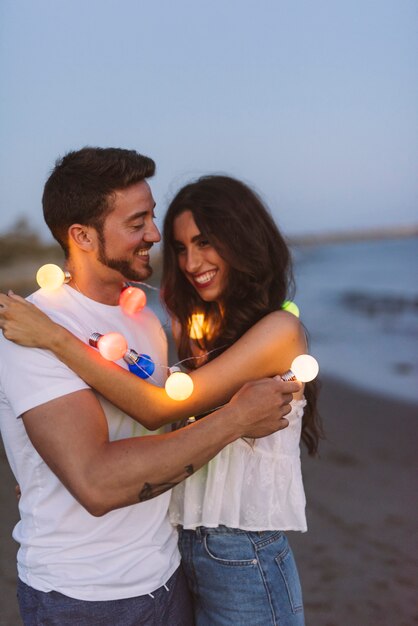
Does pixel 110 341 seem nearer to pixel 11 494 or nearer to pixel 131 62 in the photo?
pixel 11 494

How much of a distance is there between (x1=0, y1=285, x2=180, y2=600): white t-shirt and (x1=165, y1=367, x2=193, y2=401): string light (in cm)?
21

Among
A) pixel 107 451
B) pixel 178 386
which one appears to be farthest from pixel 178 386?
pixel 107 451

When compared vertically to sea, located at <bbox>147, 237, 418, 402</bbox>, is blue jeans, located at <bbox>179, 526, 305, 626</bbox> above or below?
above

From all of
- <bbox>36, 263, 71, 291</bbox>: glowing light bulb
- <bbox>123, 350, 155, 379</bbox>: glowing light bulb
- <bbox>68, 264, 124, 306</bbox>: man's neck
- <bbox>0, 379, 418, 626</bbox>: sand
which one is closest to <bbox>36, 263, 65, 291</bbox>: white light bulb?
<bbox>36, 263, 71, 291</bbox>: glowing light bulb

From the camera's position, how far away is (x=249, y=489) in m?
2.41

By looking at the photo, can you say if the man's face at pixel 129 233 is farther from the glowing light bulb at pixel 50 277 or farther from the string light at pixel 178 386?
the string light at pixel 178 386

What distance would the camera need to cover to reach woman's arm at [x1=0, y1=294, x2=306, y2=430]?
2.02 meters

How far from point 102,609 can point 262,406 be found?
31.3 inches

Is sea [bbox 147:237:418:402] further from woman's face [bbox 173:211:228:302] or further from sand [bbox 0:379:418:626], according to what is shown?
sand [bbox 0:379:418:626]

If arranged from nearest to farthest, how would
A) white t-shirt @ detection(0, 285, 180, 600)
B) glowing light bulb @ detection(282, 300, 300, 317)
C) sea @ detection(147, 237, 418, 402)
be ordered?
white t-shirt @ detection(0, 285, 180, 600) < glowing light bulb @ detection(282, 300, 300, 317) < sea @ detection(147, 237, 418, 402)

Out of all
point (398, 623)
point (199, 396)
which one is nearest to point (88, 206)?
point (199, 396)

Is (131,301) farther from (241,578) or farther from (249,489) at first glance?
(241,578)

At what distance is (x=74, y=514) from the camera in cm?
213

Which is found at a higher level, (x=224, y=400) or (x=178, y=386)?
(x=178, y=386)
